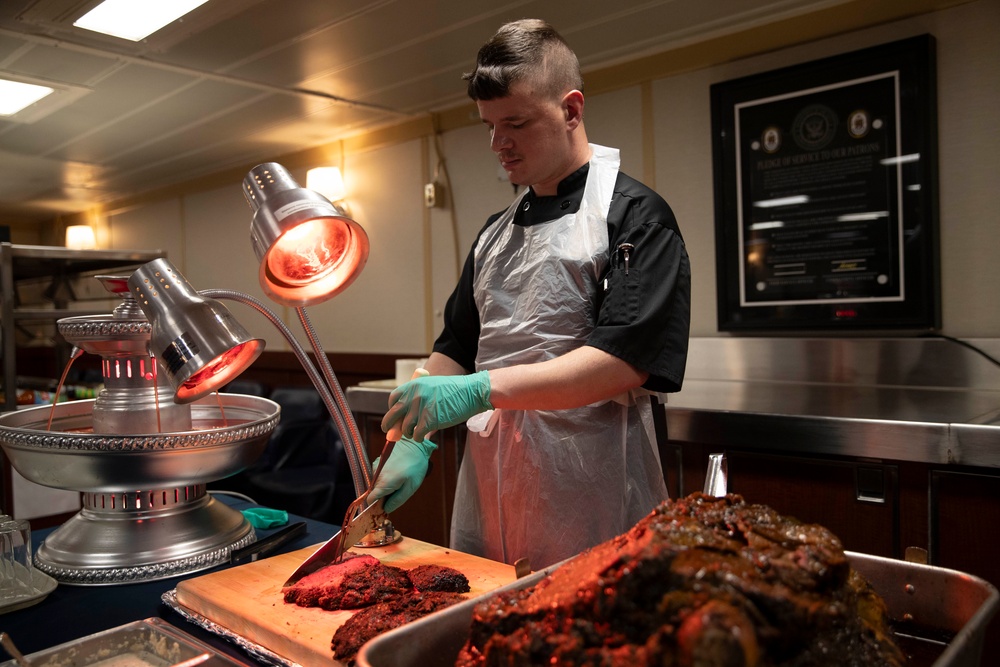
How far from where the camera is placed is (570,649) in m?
0.57

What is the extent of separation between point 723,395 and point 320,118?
302 centimetres

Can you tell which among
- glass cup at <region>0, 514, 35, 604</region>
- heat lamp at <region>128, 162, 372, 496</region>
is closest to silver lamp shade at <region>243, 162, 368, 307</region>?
heat lamp at <region>128, 162, 372, 496</region>

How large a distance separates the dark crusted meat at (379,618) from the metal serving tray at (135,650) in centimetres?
12

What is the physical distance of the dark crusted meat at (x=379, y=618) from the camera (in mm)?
893

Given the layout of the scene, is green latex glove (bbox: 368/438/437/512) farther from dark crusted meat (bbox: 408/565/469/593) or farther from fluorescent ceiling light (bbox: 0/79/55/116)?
fluorescent ceiling light (bbox: 0/79/55/116)

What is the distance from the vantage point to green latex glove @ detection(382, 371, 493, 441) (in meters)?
1.27

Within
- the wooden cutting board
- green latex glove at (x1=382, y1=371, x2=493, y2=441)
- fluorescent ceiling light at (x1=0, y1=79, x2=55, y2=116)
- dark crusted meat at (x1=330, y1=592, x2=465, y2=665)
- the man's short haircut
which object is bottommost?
the wooden cutting board

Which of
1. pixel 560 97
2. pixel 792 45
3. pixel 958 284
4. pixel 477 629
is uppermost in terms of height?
pixel 792 45

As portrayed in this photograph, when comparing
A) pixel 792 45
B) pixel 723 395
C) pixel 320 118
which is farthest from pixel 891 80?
pixel 320 118

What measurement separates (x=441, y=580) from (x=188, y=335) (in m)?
0.51

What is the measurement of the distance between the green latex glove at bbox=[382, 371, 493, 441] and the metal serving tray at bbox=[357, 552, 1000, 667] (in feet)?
1.80

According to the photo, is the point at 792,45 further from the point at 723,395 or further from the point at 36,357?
the point at 36,357

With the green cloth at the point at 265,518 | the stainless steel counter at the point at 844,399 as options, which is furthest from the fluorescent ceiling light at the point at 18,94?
the green cloth at the point at 265,518

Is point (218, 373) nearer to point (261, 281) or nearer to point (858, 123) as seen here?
point (261, 281)
